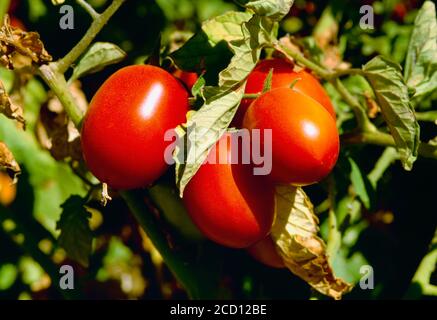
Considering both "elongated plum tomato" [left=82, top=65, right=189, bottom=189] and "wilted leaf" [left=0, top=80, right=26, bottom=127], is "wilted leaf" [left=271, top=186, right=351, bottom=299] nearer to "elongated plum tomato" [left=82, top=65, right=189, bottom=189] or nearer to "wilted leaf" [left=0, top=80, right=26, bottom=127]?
"elongated plum tomato" [left=82, top=65, right=189, bottom=189]

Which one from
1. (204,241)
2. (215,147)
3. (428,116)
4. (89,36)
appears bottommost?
(204,241)

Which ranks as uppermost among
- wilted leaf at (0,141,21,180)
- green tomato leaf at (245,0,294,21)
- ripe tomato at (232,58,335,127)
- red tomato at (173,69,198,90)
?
green tomato leaf at (245,0,294,21)

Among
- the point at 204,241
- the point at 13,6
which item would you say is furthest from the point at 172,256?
the point at 13,6

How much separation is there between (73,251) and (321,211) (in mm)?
470

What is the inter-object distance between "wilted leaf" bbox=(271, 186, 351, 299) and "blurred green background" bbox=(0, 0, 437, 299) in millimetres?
193

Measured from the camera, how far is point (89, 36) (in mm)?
859

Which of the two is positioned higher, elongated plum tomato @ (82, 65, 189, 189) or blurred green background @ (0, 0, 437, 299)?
elongated plum tomato @ (82, 65, 189, 189)

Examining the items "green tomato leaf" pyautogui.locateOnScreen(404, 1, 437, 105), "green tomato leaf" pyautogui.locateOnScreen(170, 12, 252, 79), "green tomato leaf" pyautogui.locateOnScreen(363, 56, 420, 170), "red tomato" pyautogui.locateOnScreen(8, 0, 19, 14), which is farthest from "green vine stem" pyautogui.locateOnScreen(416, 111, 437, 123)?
"red tomato" pyautogui.locateOnScreen(8, 0, 19, 14)

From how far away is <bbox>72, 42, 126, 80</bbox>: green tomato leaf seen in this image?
0.92 m

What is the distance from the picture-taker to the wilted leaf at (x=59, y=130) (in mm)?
995

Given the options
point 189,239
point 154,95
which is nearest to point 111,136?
point 154,95

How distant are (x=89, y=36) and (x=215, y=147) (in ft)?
0.77

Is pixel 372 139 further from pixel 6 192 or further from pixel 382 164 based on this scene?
pixel 6 192
